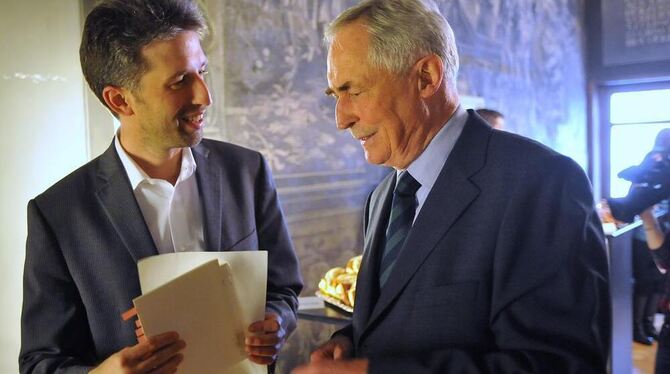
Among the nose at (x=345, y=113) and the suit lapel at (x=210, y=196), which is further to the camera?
the suit lapel at (x=210, y=196)

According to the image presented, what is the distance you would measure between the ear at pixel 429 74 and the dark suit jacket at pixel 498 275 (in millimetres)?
133

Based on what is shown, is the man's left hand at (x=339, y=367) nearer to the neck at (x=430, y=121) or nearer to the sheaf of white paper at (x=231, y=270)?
the sheaf of white paper at (x=231, y=270)

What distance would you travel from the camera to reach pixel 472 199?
5.00 ft

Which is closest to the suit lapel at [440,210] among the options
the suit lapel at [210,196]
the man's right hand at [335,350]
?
the man's right hand at [335,350]

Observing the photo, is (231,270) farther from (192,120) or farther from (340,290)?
(340,290)

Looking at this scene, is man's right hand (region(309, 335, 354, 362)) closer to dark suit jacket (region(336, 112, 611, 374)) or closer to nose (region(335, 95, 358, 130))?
dark suit jacket (region(336, 112, 611, 374))

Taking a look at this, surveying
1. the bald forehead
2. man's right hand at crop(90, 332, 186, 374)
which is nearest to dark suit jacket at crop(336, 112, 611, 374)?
the bald forehead

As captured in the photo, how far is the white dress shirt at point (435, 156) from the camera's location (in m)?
1.68

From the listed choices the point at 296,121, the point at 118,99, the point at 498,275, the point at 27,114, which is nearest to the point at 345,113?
the point at 498,275

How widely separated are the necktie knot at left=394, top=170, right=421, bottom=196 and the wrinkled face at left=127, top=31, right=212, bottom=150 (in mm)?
605

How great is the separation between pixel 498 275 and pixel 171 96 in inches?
41.3

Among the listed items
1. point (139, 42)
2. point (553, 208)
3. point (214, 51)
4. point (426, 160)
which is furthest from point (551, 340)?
point (214, 51)

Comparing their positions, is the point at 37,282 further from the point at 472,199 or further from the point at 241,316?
the point at 472,199

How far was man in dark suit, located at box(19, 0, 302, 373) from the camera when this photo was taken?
71.4 inches
